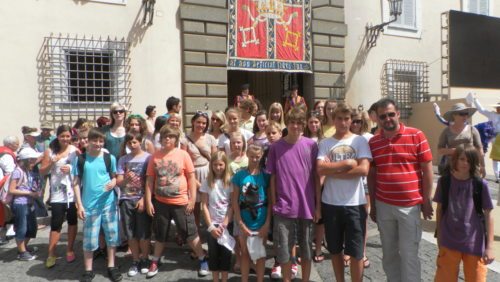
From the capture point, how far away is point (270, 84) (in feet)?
42.9

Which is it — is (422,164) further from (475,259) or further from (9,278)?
(9,278)

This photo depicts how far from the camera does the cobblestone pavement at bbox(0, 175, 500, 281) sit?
→ 4484 millimetres

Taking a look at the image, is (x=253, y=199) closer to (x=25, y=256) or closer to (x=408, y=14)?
(x=25, y=256)

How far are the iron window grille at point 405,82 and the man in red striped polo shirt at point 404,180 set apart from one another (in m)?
9.08

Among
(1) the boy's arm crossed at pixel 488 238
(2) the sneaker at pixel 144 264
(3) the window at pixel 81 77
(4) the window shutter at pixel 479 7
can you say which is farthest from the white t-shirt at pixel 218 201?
(4) the window shutter at pixel 479 7

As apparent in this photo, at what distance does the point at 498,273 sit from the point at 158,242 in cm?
343

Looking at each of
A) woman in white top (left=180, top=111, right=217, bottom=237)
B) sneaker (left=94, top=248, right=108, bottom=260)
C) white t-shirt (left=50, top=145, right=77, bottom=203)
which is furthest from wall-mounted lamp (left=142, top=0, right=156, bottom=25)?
sneaker (left=94, top=248, right=108, bottom=260)

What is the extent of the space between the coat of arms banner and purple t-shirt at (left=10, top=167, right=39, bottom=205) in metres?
5.71

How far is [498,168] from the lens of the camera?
10016mm

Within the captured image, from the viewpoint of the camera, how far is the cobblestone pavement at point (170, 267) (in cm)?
448

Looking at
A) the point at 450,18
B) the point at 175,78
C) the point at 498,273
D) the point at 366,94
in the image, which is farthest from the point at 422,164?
the point at 450,18

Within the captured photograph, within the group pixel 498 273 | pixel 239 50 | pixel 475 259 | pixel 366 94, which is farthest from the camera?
pixel 366 94

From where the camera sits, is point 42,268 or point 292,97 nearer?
point 42,268

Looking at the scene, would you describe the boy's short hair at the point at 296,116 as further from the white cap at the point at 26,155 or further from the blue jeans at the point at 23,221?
the blue jeans at the point at 23,221
